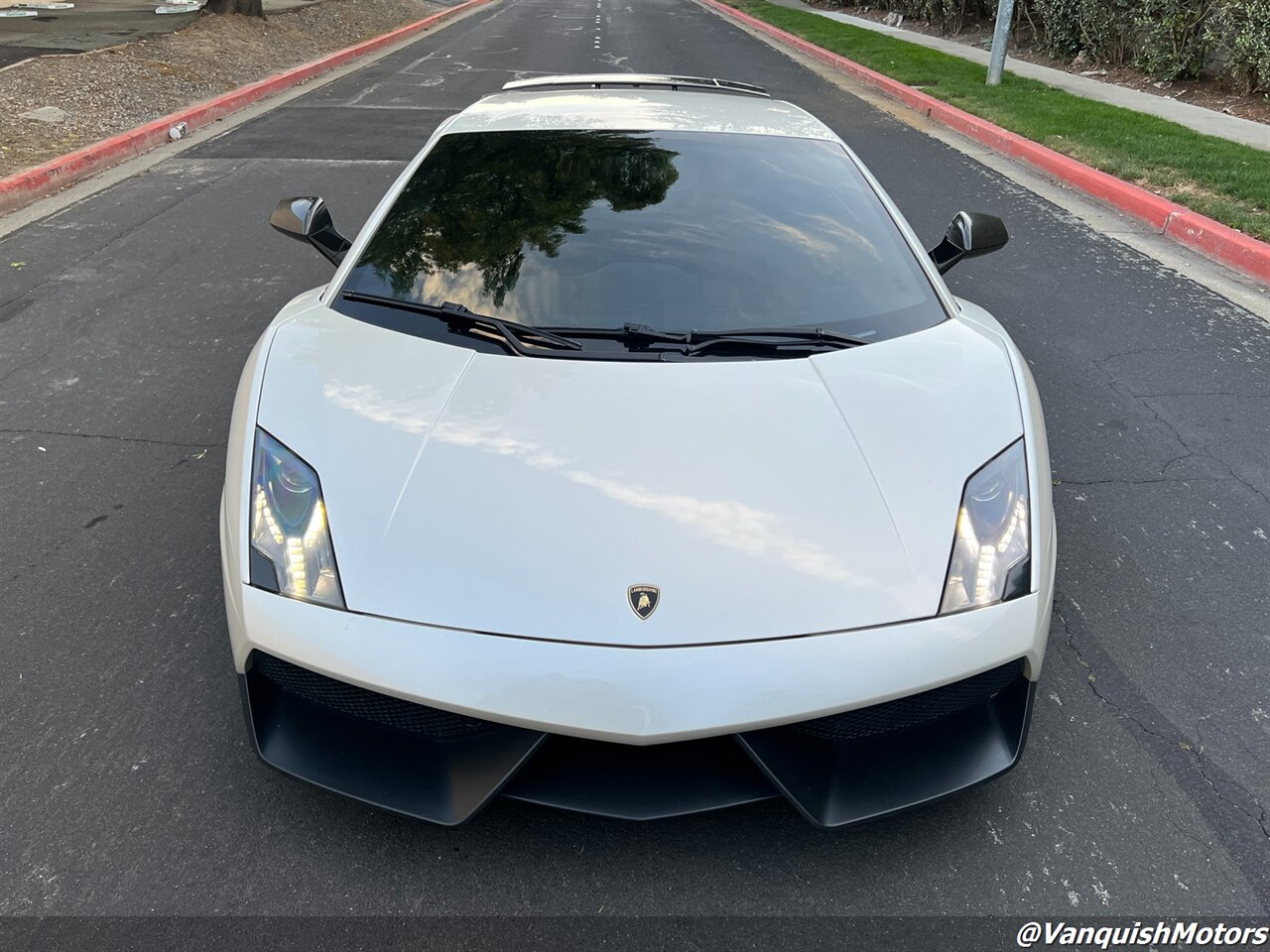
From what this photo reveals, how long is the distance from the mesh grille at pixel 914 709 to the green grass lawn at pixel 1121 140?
18.9 feet

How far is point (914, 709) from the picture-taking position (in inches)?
73.9

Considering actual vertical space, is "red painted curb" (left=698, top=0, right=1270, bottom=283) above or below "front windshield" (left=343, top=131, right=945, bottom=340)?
below

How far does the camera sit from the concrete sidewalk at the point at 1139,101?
958cm

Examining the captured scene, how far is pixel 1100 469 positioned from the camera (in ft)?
12.0

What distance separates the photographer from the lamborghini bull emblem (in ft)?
5.90

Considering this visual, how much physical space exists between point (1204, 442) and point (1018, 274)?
2232 mm

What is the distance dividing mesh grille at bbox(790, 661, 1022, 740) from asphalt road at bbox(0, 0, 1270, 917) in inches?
14.3

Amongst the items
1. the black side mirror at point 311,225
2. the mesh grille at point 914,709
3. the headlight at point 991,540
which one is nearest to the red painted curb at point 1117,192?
the headlight at point 991,540

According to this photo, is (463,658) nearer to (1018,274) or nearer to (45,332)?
(45,332)

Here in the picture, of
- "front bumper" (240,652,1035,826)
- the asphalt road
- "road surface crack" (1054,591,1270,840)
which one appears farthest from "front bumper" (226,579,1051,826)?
"road surface crack" (1054,591,1270,840)

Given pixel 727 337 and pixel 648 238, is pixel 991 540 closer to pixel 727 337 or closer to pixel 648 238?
pixel 727 337

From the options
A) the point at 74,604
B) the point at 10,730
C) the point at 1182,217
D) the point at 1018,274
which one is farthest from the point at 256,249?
the point at 1182,217

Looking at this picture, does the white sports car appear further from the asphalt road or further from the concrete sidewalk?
the concrete sidewalk

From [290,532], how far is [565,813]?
2.77 ft
